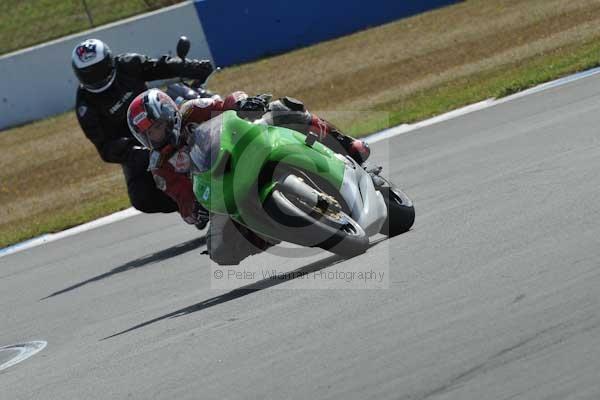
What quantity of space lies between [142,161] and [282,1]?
13.8 m

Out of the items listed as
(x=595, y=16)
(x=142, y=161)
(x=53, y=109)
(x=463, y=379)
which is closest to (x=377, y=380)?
(x=463, y=379)

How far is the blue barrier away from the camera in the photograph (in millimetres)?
23391

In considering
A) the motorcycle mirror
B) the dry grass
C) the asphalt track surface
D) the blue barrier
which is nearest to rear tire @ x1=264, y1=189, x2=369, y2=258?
→ the asphalt track surface

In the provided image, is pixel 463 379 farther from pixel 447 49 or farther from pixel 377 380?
pixel 447 49

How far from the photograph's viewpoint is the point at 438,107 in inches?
561

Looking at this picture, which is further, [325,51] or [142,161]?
[325,51]

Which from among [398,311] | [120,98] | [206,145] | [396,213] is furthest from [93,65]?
[398,311]

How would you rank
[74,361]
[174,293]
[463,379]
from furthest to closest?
1. [174,293]
2. [74,361]
3. [463,379]

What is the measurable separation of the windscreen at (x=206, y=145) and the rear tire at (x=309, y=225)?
0.42 m

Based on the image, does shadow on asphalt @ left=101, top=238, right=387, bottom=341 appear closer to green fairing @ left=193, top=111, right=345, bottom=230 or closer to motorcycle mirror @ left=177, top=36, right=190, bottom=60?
green fairing @ left=193, top=111, right=345, bottom=230

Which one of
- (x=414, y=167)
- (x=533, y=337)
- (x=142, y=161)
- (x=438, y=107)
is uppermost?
(x=533, y=337)

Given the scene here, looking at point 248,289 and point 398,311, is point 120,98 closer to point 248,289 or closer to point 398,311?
point 248,289

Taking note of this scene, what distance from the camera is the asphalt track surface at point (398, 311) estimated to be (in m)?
4.30

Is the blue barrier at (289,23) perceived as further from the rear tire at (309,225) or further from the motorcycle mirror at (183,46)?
the rear tire at (309,225)
